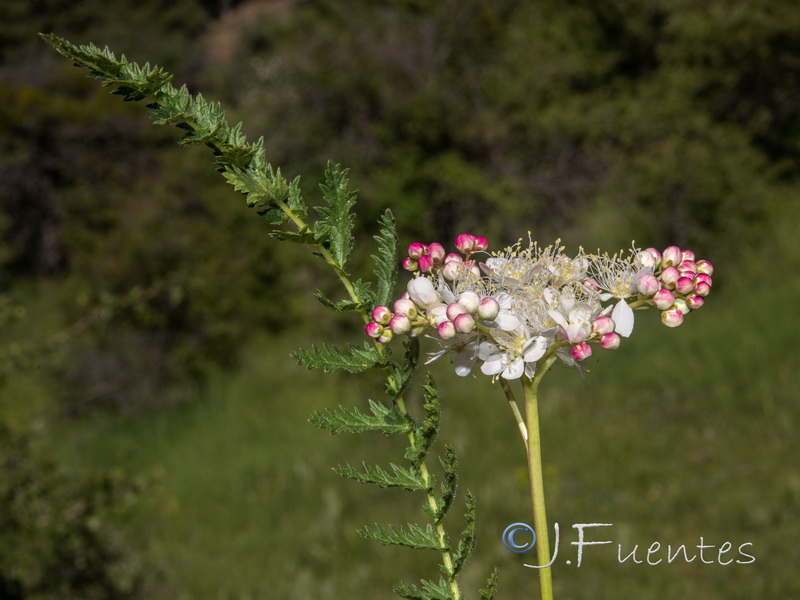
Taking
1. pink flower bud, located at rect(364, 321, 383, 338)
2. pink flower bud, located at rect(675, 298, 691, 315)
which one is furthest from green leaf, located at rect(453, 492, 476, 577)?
pink flower bud, located at rect(675, 298, 691, 315)

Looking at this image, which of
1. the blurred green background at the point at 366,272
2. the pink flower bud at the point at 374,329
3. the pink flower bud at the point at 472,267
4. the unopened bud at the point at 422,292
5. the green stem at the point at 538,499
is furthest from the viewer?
the blurred green background at the point at 366,272

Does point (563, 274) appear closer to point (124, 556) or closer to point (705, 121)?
point (124, 556)

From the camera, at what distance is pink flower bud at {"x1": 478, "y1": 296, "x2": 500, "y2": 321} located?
116 centimetres

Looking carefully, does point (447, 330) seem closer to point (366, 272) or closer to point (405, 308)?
point (405, 308)

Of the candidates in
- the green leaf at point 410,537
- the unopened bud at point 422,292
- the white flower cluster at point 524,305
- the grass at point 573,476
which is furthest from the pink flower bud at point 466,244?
the grass at point 573,476

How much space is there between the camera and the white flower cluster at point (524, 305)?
3.84ft

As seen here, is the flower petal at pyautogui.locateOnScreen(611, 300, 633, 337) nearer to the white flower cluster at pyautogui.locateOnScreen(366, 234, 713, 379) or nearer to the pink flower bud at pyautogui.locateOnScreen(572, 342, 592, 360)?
the white flower cluster at pyautogui.locateOnScreen(366, 234, 713, 379)

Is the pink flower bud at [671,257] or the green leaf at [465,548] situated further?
the pink flower bud at [671,257]

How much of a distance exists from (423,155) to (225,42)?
907cm

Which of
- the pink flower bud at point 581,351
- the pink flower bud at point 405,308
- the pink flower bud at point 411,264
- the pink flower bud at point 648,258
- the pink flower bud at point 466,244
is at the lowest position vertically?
the pink flower bud at point 581,351

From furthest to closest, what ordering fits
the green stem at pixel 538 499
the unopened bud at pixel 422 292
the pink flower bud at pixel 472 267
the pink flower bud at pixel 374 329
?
1. the pink flower bud at pixel 472 267
2. the unopened bud at pixel 422 292
3. the pink flower bud at pixel 374 329
4. the green stem at pixel 538 499

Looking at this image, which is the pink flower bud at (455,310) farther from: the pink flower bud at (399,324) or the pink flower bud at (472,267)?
the pink flower bud at (472,267)

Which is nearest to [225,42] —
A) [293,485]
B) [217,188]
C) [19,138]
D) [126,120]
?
[126,120]

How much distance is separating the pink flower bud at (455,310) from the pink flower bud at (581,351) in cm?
16
